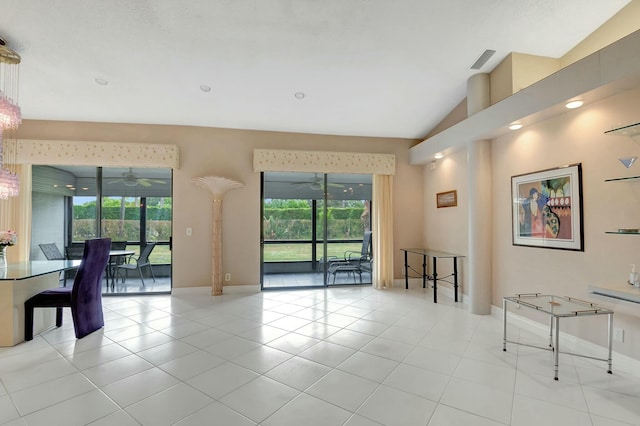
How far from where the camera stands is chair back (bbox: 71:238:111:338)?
322 cm

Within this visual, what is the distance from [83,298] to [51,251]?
2.53 metres

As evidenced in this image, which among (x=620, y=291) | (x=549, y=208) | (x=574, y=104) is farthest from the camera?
(x=549, y=208)

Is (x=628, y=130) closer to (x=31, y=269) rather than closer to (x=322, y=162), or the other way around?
(x=322, y=162)

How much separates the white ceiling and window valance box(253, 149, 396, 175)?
0.70 metres

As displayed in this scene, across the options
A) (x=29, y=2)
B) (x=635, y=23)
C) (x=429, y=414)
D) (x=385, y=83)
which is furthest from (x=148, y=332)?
(x=635, y=23)

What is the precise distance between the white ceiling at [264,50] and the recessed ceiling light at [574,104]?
100 centimetres

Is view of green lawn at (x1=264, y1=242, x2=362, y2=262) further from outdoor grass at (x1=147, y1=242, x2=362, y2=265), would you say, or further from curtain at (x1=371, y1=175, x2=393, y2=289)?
curtain at (x1=371, y1=175, x2=393, y2=289)

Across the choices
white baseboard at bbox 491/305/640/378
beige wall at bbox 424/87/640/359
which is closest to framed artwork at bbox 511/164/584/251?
beige wall at bbox 424/87/640/359

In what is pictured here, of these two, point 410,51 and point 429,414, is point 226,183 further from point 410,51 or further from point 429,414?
point 429,414

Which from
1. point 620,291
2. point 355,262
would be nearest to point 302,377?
point 620,291

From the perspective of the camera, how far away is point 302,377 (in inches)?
95.0

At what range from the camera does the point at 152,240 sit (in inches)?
213

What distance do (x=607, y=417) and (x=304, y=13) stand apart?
406 cm

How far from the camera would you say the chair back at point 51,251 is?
4.92 metres
